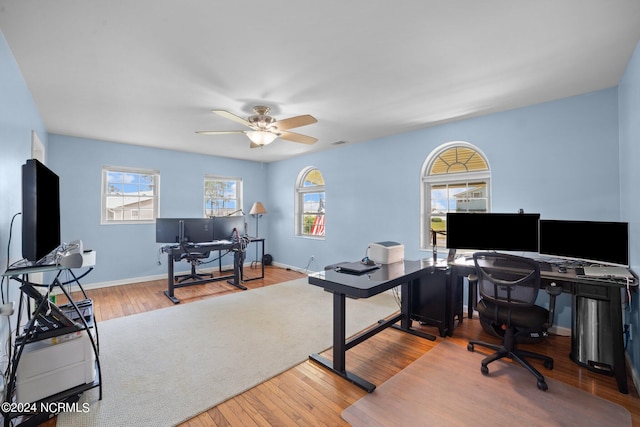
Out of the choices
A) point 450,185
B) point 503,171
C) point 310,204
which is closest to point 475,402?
point 503,171

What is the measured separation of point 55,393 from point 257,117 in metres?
2.81

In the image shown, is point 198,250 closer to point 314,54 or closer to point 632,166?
point 314,54

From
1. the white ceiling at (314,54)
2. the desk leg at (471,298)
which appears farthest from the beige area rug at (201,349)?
the white ceiling at (314,54)

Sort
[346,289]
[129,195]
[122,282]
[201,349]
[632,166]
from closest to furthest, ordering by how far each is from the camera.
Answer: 1. [346,289]
2. [632,166]
3. [201,349]
4. [122,282]
5. [129,195]

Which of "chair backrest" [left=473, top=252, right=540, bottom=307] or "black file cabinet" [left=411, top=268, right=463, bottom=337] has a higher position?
"chair backrest" [left=473, top=252, right=540, bottom=307]

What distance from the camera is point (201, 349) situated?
275 centimetres

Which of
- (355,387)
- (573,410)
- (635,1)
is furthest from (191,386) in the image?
(635,1)

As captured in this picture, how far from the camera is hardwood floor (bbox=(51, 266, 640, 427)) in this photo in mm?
1873

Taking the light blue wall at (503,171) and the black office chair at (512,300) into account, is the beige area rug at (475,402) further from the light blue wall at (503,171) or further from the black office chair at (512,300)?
the light blue wall at (503,171)

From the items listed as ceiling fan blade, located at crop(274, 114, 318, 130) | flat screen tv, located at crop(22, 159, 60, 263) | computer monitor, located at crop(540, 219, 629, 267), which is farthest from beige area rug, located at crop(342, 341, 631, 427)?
ceiling fan blade, located at crop(274, 114, 318, 130)

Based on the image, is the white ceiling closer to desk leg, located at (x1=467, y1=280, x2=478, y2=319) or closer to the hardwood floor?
desk leg, located at (x1=467, y1=280, x2=478, y2=319)

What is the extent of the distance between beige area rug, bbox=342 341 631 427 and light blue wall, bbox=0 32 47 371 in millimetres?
2546

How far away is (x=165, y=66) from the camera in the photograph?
92.7 inches

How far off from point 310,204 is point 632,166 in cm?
475
